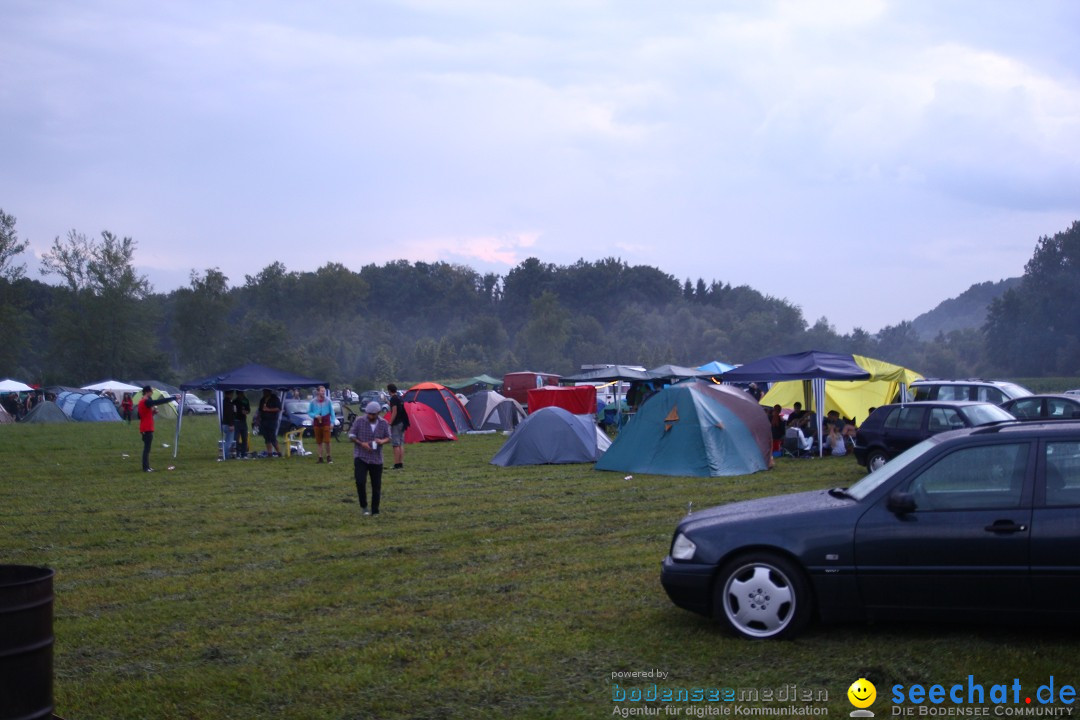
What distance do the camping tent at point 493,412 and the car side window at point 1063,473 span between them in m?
28.4

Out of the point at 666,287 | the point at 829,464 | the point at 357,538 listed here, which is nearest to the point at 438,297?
the point at 666,287

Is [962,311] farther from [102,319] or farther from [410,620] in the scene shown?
[410,620]

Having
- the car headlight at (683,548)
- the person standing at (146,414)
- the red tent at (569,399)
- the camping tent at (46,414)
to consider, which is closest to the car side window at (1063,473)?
the car headlight at (683,548)

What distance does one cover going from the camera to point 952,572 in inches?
233

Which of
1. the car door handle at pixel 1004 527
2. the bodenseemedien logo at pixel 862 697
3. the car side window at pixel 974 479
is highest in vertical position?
the car side window at pixel 974 479

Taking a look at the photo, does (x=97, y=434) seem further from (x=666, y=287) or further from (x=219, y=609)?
(x=666, y=287)

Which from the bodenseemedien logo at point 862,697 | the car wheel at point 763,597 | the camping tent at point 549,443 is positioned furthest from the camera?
the camping tent at point 549,443

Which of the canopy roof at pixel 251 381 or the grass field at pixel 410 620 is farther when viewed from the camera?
the canopy roof at pixel 251 381

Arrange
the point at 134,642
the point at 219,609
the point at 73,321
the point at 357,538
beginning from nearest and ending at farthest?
1. the point at 134,642
2. the point at 219,609
3. the point at 357,538
4. the point at 73,321

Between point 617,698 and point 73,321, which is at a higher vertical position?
point 73,321

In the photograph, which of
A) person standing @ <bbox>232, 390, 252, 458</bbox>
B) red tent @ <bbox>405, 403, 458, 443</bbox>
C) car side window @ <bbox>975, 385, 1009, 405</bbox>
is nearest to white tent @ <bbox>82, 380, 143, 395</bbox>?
red tent @ <bbox>405, 403, 458, 443</bbox>

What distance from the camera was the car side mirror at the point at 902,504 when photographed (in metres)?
6.04

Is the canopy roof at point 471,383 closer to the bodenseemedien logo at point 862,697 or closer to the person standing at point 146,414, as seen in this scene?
the person standing at point 146,414

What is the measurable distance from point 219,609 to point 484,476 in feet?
34.5
